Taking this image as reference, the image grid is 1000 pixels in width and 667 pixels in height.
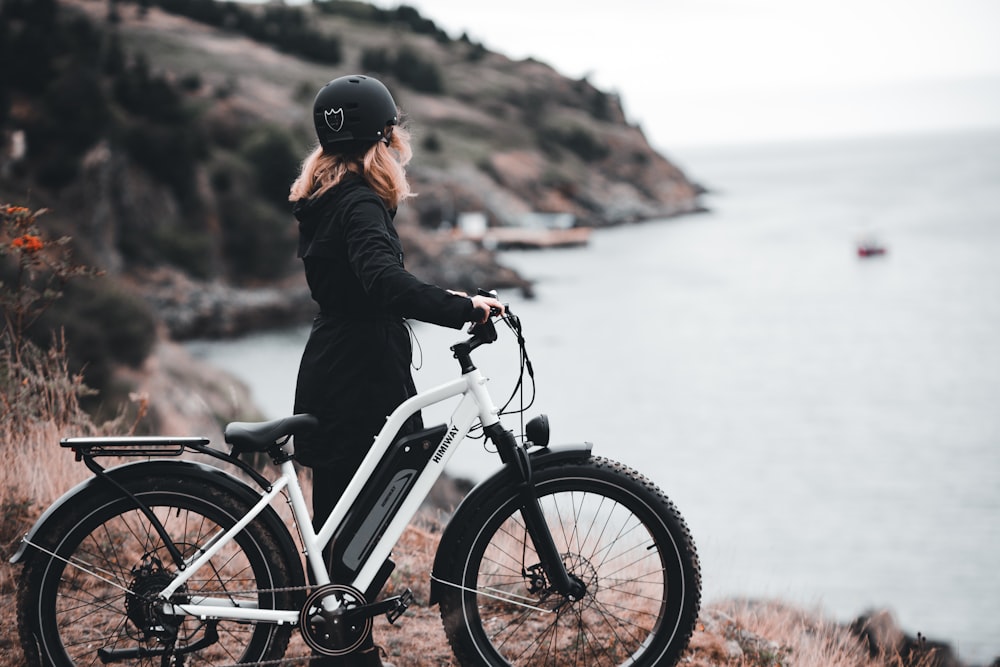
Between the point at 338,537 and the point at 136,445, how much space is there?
28.5 inches

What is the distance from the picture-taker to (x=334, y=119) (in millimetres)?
3061

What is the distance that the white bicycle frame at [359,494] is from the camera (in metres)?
2.92

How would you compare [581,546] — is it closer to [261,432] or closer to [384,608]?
[384,608]

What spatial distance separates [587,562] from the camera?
3.12m

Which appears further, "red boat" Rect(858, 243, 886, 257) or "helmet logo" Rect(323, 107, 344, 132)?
"red boat" Rect(858, 243, 886, 257)

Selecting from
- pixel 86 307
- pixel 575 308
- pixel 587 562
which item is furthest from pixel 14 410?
pixel 575 308

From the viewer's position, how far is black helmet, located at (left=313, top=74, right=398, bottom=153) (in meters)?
3.04

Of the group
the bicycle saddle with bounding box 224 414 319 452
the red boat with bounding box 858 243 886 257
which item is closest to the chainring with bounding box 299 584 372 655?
the bicycle saddle with bounding box 224 414 319 452

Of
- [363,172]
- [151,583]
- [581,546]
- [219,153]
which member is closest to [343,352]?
[363,172]

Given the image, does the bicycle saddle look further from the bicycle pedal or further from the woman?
the bicycle pedal

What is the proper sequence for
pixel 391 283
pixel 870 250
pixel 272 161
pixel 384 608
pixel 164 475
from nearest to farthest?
1. pixel 391 283
2. pixel 164 475
3. pixel 384 608
4. pixel 272 161
5. pixel 870 250

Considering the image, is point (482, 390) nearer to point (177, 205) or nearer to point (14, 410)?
point (14, 410)

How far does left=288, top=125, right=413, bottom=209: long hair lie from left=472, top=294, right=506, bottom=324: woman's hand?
0.51 metres

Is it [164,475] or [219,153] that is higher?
[219,153]
